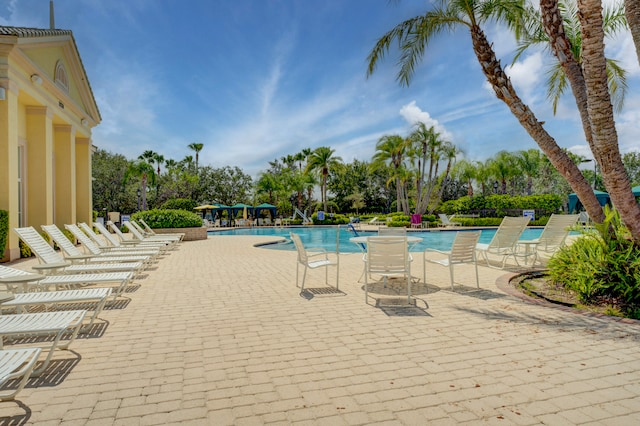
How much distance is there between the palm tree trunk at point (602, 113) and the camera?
16.6 ft

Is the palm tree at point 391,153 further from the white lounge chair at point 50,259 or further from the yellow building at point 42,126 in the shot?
the white lounge chair at point 50,259

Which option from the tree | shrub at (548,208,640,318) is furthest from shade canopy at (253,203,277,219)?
shrub at (548,208,640,318)

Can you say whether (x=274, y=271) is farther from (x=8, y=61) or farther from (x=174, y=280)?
(x=8, y=61)

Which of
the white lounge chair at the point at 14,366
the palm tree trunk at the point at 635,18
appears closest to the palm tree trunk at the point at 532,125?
the palm tree trunk at the point at 635,18

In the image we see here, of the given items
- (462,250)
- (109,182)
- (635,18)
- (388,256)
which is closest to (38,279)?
(388,256)

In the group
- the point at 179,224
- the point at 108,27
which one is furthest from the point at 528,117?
the point at 179,224

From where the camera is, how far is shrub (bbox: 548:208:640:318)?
5.10m

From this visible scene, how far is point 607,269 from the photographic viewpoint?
17.7ft

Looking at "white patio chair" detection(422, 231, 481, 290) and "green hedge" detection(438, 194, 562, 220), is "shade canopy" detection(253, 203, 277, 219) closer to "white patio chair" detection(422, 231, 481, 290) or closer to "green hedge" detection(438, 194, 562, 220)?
"green hedge" detection(438, 194, 562, 220)

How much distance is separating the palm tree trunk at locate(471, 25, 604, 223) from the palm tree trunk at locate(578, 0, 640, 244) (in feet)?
2.32

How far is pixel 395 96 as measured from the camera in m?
8.84

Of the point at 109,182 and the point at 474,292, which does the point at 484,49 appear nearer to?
the point at 474,292

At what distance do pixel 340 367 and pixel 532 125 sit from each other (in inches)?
212

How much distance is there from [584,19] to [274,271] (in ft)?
22.2
